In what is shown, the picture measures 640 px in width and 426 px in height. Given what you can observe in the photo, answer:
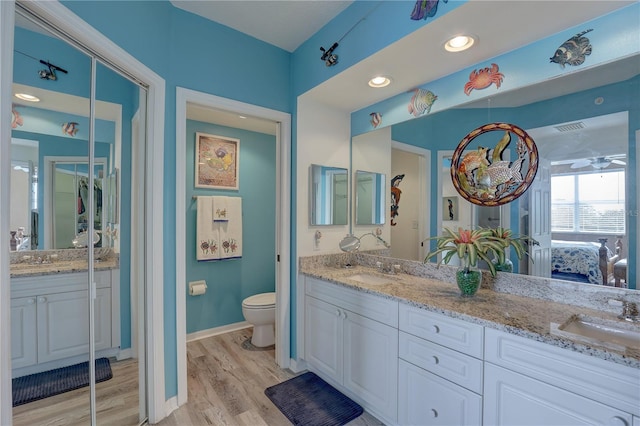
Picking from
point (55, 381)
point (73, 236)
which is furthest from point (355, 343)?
point (73, 236)

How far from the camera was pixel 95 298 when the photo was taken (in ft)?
4.95

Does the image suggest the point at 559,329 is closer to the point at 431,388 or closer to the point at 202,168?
the point at 431,388

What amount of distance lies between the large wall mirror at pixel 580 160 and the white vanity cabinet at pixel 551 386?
60 cm

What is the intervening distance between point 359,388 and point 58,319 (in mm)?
1721

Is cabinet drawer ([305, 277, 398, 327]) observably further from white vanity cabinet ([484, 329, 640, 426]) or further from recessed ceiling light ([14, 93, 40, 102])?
recessed ceiling light ([14, 93, 40, 102])

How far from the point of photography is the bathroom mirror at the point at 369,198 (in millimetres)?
2605

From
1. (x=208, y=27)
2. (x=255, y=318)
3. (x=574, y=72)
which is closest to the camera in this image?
(x=574, y=72)

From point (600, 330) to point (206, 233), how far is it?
3.03 metres

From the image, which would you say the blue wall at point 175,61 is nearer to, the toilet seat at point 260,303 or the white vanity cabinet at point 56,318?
the white vanity cabinet at point 56,318

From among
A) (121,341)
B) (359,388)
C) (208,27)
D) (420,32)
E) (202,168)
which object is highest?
(208,27)

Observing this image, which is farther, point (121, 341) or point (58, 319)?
point (121, 341)

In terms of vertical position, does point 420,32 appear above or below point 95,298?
above

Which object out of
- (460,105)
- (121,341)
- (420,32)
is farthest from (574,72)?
(121,341)

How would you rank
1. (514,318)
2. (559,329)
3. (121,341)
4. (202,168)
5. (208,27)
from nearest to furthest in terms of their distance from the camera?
(559,329) < (514,318) < (121,341) < (208,27) < (202,168)
